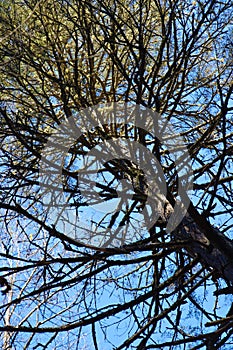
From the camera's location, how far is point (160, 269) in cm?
269

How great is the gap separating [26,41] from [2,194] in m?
0.79

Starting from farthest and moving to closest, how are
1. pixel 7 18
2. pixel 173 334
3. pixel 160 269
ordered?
pixel 160 269, pixel 7 18, pixel 173 334

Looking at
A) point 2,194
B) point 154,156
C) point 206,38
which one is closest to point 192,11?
point 206,38

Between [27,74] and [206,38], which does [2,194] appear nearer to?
[27,74]

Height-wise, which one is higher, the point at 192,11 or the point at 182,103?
the point at 182,103

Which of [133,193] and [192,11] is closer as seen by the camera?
[192,11]

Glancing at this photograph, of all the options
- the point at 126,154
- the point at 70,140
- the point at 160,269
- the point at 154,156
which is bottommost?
the point at 160,269

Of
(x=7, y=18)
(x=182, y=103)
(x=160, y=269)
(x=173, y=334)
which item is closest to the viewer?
(x=173, y=334)

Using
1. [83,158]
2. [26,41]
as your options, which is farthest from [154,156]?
[26,41]

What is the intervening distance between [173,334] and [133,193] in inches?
28.6

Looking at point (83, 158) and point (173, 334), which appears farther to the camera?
point (83, 158)

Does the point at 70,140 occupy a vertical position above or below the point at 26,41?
below

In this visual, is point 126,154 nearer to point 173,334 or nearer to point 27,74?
point 27,74

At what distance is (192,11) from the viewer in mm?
2348
